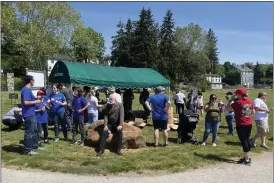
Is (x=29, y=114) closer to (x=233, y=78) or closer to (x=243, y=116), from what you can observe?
(x=243, y=116)

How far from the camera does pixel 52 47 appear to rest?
45.8 m

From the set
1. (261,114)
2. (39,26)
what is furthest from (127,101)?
(39,26)

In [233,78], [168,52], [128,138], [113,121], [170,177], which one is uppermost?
[168,52]

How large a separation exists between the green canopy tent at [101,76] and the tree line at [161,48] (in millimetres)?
48791

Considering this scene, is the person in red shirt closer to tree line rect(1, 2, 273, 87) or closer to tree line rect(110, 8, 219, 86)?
tree line rect(1, 2, 273, 87)

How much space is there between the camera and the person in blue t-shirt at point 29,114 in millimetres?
8288

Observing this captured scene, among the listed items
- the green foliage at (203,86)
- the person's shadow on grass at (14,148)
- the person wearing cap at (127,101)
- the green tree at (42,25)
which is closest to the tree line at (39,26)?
the green tree at (42,25)

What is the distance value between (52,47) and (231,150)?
3989 centimetres

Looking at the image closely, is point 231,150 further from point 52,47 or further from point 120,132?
point 52,47

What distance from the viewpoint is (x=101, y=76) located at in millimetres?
15164

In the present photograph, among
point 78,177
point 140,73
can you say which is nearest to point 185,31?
point 140,73

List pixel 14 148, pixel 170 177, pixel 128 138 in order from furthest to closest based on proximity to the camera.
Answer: pixel 128 138 → pixel 14 148 → pixel 170 177

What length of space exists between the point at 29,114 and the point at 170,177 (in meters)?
3.97

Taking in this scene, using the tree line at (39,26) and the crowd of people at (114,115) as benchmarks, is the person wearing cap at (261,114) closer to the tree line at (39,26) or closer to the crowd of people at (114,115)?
the crowd of people at (114,115)
